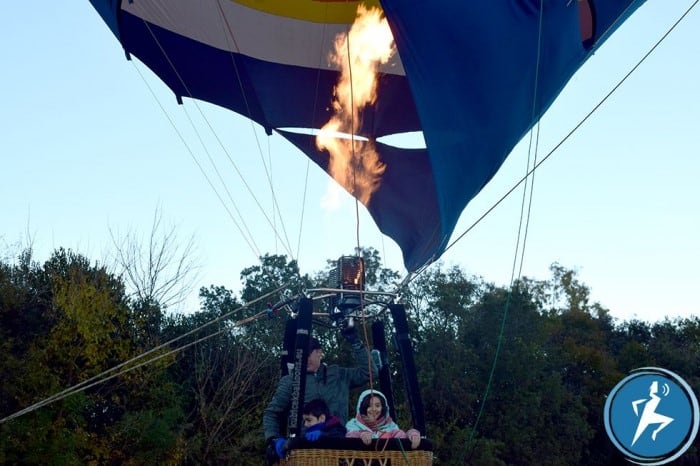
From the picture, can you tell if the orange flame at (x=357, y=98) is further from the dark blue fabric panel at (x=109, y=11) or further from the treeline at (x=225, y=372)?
the treeline at (x=225, y=372)

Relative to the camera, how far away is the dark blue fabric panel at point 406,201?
615 centimetres

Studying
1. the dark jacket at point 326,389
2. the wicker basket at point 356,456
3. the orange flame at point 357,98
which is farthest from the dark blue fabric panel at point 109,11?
the wicker basket at point 356,456

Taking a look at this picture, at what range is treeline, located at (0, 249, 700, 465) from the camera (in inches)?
551

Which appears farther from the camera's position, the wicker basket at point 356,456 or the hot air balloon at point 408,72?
the hot air balloon at point 408,72

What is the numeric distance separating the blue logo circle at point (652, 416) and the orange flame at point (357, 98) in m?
4.14

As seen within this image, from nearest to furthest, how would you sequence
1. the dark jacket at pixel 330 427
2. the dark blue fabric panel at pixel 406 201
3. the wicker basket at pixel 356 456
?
the wicker basket at pixel 356 456
the dark jacket at pixel 330 427
the dark blue fabric panel at pixel 406 201

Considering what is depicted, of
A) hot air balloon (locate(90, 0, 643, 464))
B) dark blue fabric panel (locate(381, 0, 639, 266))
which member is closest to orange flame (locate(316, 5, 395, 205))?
hot air balloon (locate(90, 0, 643, 464))

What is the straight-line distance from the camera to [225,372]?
53.1 ft

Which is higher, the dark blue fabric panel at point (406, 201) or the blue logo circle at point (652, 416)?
the dark blue fabric panel at point (406, 201)

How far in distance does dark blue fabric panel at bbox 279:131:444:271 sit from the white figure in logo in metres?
4.16

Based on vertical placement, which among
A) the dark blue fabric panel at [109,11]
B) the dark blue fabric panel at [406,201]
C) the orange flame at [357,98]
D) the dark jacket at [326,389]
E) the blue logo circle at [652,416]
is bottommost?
the blue logo circle at [652,416]

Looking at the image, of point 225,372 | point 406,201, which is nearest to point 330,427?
point 406,201

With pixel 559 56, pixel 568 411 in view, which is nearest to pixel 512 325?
pixel 568 411

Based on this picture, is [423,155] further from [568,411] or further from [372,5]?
[568,411]
